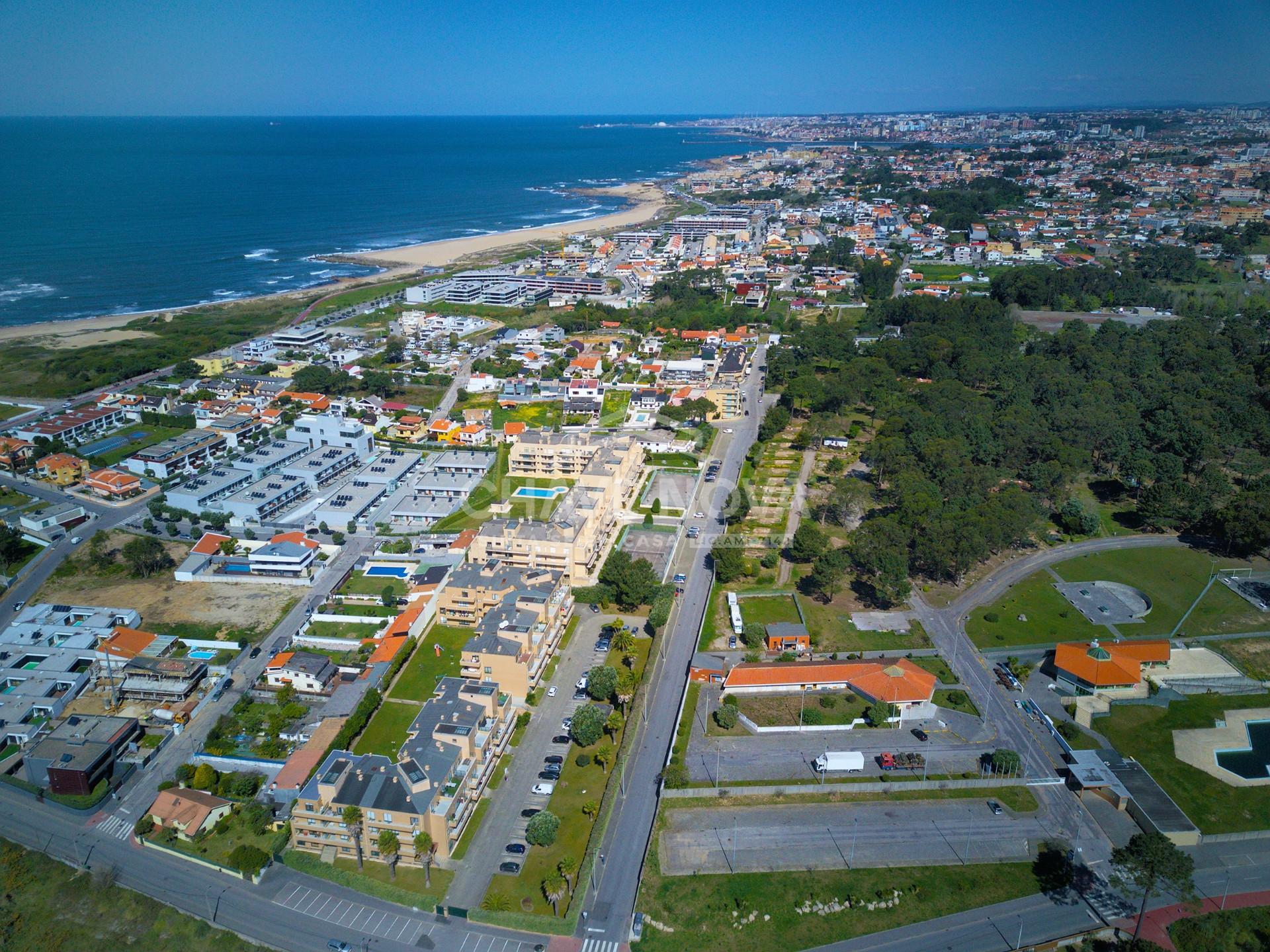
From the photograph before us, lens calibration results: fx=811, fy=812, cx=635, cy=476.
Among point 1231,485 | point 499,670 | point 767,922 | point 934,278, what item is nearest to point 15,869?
point 499,670

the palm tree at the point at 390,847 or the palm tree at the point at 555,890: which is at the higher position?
the palm tree at the point at 390,847

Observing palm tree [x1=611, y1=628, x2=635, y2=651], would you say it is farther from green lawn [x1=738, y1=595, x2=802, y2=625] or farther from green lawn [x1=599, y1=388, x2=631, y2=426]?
green lawn [x1=599, y1=388, x2=631, y2=426]

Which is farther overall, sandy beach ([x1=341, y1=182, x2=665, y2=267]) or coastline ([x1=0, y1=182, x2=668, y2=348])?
sandy beach ([x1=341, y1=182, x2=665, y2=267])

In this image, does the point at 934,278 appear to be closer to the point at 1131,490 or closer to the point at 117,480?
the point at 1131,490

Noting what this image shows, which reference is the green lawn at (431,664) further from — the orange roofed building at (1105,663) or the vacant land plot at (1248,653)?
the vacant land plot at (1248,653)

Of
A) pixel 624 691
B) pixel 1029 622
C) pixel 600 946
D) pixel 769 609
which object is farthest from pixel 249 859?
pixel 1029 622

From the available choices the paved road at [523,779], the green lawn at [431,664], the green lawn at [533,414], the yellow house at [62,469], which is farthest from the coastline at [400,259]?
the paved road at [523,779]

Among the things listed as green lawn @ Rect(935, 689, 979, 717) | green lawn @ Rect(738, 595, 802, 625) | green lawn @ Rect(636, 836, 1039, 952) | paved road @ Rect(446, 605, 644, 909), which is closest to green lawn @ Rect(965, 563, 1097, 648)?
green lawn @ Rect(935, 689, 979, 717)
